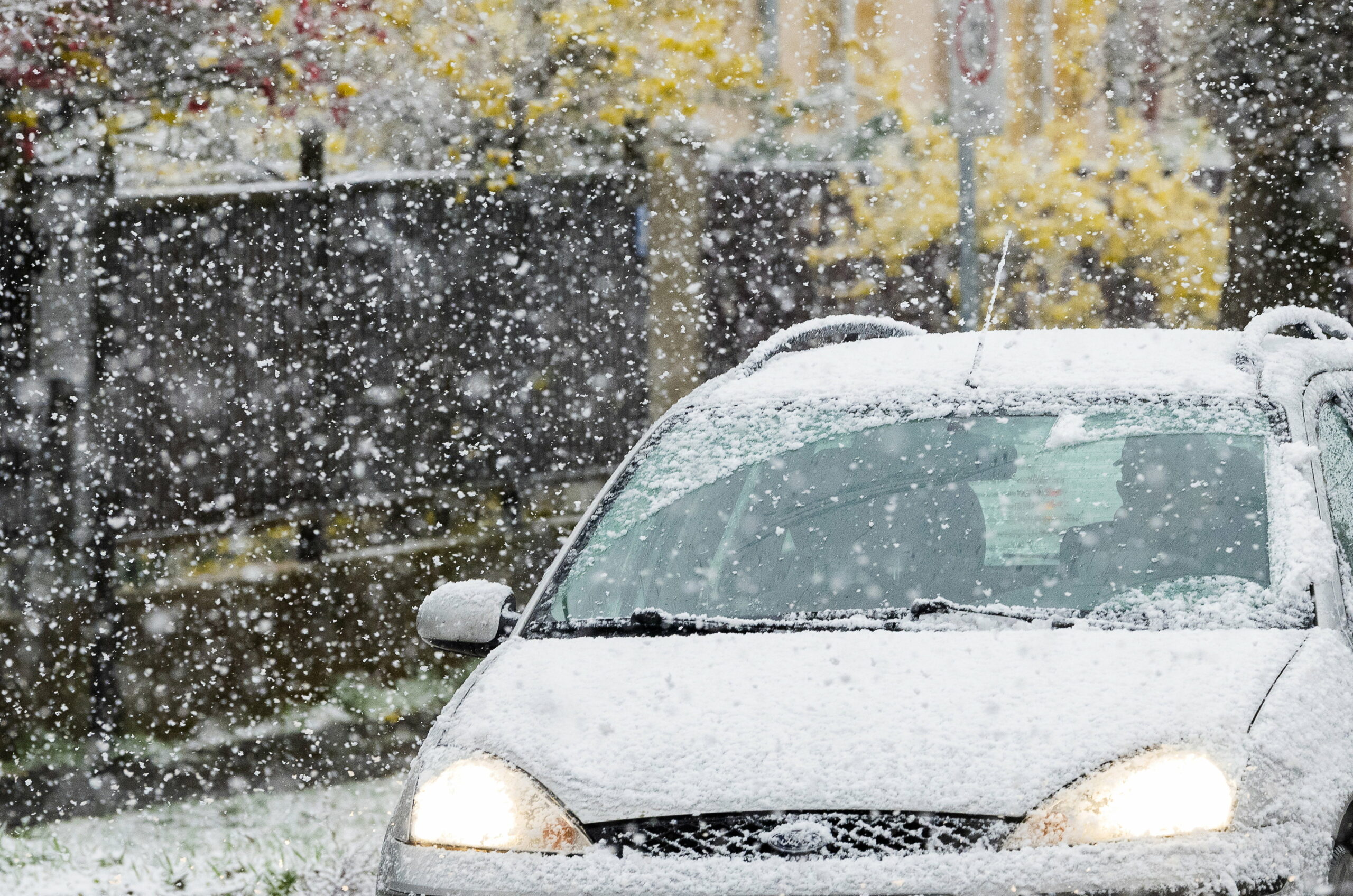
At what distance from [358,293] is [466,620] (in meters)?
4.80

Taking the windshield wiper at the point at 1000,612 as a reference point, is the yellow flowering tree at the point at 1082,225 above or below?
below

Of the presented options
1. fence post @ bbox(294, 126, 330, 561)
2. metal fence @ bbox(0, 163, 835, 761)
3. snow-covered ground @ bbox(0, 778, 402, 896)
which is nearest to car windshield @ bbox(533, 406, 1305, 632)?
snow-covered ground @ bbox(0, 778, 402, 896)

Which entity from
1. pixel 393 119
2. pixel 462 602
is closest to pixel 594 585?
pixel 462 602

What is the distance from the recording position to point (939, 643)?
3576mm

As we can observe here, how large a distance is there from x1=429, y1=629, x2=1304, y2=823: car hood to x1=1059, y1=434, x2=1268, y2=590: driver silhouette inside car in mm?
326

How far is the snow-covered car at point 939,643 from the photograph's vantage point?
308cm

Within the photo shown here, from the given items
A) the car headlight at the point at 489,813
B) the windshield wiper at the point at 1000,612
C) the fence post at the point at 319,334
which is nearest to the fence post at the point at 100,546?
the fence post at the point at 319,334

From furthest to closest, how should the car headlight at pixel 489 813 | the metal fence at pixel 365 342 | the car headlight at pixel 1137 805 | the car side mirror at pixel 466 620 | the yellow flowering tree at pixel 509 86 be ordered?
1. the yellow flowering tree at pixel 509 86
2. the metal fence at pixel 365 342
3. the car side mirror at pixel 466 620
4. the car headlight at pixel 489 813
5. the car headlight at pixel 1137 805

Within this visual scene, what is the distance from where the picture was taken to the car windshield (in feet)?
12.7

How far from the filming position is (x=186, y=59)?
7340 mm

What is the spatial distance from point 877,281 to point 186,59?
217 inches

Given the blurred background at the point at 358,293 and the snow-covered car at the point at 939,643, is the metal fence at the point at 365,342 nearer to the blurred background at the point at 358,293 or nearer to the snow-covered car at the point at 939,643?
the blurred background at the point at 358,293

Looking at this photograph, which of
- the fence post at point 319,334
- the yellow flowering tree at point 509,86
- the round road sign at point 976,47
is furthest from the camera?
the yellow flowering tree at point 509,86

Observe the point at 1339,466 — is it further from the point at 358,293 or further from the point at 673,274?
the point at 673,274
